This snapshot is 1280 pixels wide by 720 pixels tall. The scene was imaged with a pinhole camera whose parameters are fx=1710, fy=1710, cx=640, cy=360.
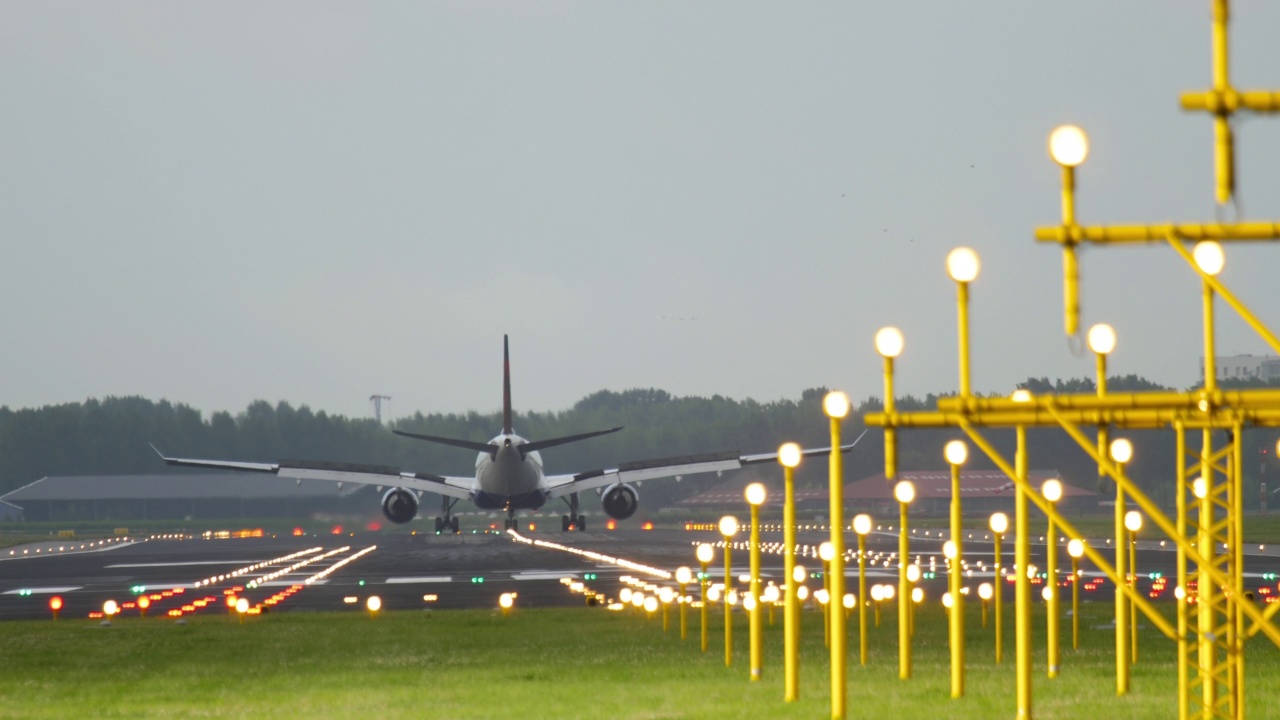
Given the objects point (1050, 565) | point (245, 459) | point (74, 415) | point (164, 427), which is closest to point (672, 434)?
point (245, 459)

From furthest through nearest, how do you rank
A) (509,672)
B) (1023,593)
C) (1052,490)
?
1. (509,672)
2. (1052,490)
3. (1023,593)

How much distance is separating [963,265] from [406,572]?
40.3m

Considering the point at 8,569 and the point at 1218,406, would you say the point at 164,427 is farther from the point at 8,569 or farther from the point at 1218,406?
the point at 1218,406

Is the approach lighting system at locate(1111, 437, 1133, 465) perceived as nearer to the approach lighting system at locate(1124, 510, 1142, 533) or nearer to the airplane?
the approach lighting system at locate(1124, 510, 1142, 533)

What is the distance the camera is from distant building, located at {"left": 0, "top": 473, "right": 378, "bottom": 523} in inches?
6688

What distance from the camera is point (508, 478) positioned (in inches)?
2525

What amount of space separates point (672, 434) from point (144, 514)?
53058 millimetres

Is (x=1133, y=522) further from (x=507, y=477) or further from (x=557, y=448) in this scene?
(x=557, y=448)

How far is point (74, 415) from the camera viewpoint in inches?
7859

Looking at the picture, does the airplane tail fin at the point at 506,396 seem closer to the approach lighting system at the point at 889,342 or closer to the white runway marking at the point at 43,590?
the white runway marking at the point at 43,590

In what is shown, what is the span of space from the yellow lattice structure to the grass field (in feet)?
6.81

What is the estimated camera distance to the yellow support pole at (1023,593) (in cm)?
1033

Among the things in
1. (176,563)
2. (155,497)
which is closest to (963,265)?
(176,563)

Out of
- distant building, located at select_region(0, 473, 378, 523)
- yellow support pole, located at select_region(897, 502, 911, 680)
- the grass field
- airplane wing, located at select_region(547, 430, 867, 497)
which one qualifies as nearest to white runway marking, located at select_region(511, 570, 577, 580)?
the grass field
